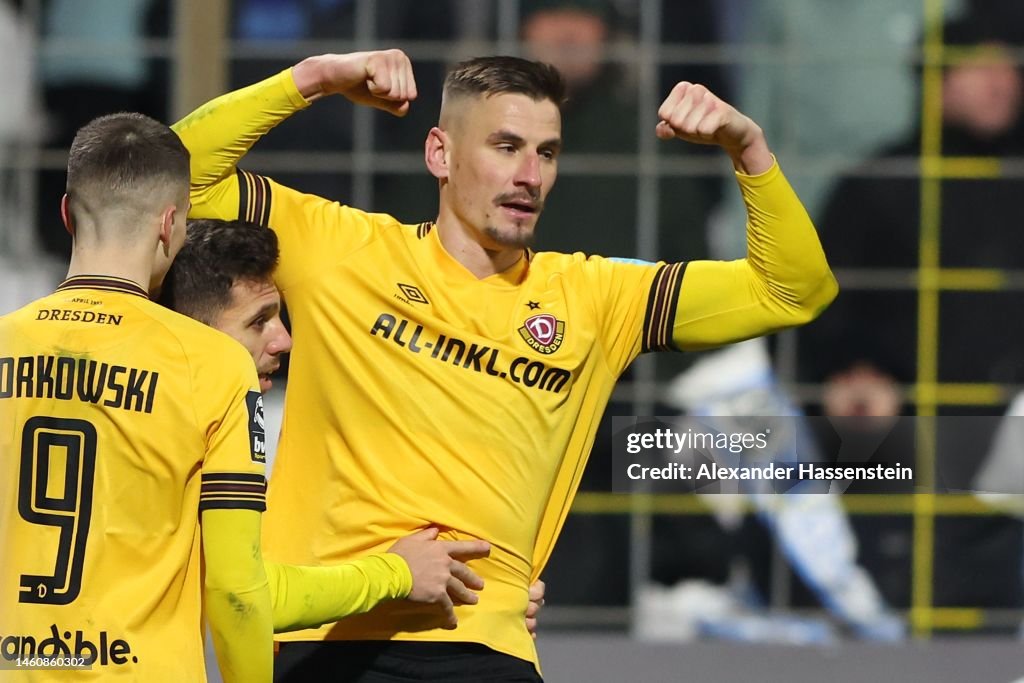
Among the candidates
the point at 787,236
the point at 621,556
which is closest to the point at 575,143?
the point at 621,556

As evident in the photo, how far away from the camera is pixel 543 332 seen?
3396 mm

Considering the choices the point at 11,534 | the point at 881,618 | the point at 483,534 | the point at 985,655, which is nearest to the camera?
the point at 11,534

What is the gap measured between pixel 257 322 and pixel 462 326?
474mm

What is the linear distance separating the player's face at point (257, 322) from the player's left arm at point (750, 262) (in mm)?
866

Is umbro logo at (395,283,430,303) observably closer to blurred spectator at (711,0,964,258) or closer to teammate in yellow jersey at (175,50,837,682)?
teammate in yellow jersey at (175,50,837,682)

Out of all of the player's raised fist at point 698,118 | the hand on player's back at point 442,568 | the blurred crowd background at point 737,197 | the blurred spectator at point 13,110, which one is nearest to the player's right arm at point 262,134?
the player's raised fist at point 698,118

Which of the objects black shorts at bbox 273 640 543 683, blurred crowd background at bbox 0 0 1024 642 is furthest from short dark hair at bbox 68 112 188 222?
blurred crowd background at bbox 0 0 1024 642

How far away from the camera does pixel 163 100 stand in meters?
6.84

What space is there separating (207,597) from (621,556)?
14.1 ft

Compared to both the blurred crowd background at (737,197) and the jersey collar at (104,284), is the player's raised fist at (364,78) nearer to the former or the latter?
the jersey collar at (104,284)

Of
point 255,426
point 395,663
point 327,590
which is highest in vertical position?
point 255,426

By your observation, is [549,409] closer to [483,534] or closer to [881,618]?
[483,534]

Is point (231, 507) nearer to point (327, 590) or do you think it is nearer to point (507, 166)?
point (327, 590)

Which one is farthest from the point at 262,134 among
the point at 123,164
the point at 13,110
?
the point at 13,110
